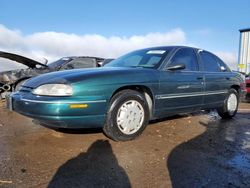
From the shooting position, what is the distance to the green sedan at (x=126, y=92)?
3.75 meters

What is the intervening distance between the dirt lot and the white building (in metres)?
16.8

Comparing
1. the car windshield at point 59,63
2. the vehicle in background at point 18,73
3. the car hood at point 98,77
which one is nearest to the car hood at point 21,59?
the vehicle in background at point 18,73

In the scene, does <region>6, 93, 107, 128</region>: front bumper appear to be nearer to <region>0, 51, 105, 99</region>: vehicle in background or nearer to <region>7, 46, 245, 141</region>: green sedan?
<region>7, 46, 245, 141</region>: green sedan

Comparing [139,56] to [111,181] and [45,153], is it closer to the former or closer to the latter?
[45,153]

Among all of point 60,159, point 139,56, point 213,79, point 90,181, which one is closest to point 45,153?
point 60,159

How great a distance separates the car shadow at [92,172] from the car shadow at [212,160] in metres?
0.54

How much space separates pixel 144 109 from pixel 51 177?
1933mm

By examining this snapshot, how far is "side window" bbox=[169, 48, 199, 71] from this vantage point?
5.13 metres

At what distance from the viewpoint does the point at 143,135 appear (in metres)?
4.64

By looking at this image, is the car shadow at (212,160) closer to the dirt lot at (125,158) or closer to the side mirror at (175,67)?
the dirt lot at (125,158)

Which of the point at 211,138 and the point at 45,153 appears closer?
the point at 45,153

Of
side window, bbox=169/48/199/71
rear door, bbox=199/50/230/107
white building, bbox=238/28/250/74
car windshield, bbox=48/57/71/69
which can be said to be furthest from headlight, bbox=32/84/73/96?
white building, bbox=238/28/250/74

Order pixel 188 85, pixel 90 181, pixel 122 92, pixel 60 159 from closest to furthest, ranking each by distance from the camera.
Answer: pixel 90 181 → pixel 60 159 → pixel 122 92 → pixel 188 85

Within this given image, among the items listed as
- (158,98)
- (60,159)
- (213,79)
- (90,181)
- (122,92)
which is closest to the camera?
(90,181)
